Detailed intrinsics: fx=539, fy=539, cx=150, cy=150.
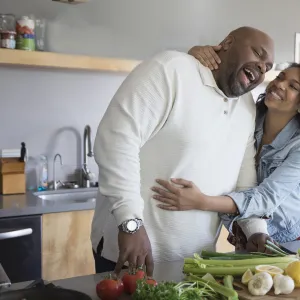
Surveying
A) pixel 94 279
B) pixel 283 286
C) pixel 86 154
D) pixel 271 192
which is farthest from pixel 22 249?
pixel 283 286

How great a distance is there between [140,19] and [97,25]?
0.29 m

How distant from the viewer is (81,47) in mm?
3143

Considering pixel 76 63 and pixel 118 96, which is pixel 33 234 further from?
pixel 118 96

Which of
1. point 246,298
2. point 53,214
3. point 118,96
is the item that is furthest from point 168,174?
point 53,214

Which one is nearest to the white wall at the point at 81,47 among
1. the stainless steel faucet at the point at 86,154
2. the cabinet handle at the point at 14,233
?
the stainless steel faucet at the point at 86,154

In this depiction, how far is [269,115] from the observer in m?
1.94

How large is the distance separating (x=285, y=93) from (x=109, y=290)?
1.00 m

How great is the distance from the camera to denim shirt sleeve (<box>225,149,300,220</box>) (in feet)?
5.65

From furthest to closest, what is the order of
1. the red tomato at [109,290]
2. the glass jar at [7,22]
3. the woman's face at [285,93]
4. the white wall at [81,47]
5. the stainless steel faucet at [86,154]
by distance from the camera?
the stainless steel faucet at [86,154], the white wall at [81,47], the glass jar at [7,22], the woman's face at [285,93], the red tomato at [109,290]

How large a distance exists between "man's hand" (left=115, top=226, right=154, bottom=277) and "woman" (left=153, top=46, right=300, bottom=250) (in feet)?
0.70

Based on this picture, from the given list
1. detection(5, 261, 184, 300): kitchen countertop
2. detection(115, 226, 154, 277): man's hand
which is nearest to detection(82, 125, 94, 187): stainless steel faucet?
detection(5, 261, 184, 300): kitchen countertop

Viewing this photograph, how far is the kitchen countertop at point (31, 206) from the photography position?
2.52 metres

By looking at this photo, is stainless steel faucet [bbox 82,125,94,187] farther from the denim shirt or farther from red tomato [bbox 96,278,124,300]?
red tomato [bbox 96,278,124,300]

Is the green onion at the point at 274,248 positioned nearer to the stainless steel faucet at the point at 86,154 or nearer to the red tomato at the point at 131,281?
the red tomato at the point at 131,281
